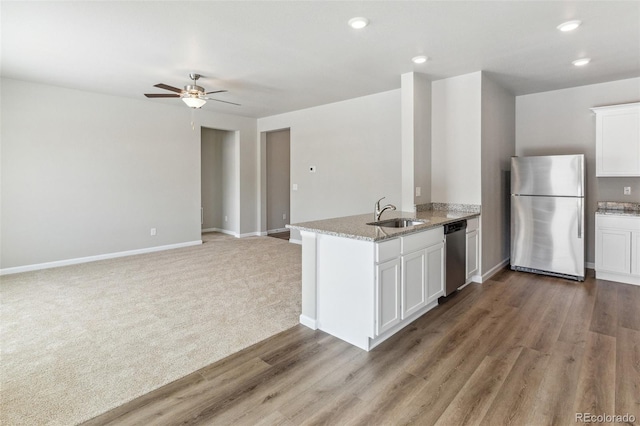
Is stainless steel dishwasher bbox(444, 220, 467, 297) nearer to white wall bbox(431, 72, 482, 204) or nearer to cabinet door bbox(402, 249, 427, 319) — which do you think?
cabinet door bbox(402, 249, 427, 319)

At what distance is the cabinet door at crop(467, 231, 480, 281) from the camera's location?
12.8ft

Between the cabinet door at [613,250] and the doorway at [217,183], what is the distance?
6492mm

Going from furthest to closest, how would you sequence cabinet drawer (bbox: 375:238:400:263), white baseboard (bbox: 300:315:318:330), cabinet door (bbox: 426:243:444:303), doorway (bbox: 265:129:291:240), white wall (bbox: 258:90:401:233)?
1. doorway (bbox: 265:129:291:240)
2. white wall (bbox: 258:90:401:233)
3. cabinet door (bbox: 426:243:444:303)
4. white baseboard (bbox: 300:315:318:330)
5. cabinet drawer (bbox: 375:238:400:263)

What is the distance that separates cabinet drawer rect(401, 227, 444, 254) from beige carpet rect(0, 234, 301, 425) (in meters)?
1.24

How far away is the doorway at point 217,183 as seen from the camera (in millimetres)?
7715

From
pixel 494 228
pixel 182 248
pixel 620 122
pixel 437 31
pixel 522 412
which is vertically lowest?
pixel 522 412

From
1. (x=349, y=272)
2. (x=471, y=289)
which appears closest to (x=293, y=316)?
(x=349, y=272)

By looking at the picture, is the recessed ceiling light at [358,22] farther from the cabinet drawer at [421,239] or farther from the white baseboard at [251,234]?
the white baseboard at [251,234]

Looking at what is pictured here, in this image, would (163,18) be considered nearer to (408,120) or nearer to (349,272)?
(349,272)

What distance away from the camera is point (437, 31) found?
2961 millimetres

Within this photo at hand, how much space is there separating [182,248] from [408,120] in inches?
182

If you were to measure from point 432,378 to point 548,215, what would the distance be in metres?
3.29

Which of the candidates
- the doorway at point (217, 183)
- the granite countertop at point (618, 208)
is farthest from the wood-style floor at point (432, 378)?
the doorway at point (217, 183)

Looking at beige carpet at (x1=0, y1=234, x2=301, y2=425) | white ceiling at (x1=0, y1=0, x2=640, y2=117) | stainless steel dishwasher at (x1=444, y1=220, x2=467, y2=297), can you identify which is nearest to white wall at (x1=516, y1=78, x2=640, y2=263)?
white ceiling at (x1=0, y1=0, x2=640, y2=117)
